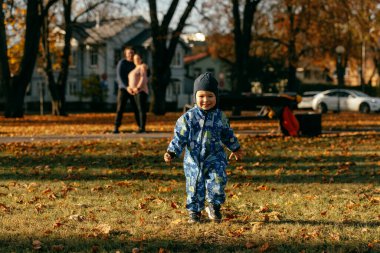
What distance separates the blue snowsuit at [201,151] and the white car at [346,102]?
33.2 metres

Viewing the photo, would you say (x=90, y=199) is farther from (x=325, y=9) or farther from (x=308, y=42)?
(x=308, y=42)

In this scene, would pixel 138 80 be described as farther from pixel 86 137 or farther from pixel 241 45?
pixel 241 45

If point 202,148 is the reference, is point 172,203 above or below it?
below

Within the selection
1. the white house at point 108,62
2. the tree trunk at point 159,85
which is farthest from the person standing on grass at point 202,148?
the white house at point 108,62

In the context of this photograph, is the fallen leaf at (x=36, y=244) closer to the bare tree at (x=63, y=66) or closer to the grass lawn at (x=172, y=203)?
the grass lawn at (x=172, y=203)

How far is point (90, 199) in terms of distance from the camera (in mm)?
7848

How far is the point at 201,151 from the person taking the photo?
6.46m

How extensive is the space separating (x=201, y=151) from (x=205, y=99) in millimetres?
463

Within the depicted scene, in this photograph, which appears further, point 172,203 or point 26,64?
point 26,64

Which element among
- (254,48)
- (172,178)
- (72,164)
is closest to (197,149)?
(172,178)

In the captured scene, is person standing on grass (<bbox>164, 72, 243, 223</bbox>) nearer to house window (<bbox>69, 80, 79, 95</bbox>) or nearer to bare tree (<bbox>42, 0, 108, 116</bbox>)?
bare tree (<bbox>42, 0, 108, 116</bbox>)

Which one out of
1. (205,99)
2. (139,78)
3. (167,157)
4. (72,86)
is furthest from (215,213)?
(72,86)

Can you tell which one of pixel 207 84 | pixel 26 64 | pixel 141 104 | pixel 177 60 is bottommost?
pixel 141 104

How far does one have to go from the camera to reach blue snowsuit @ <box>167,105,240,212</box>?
6445mm
